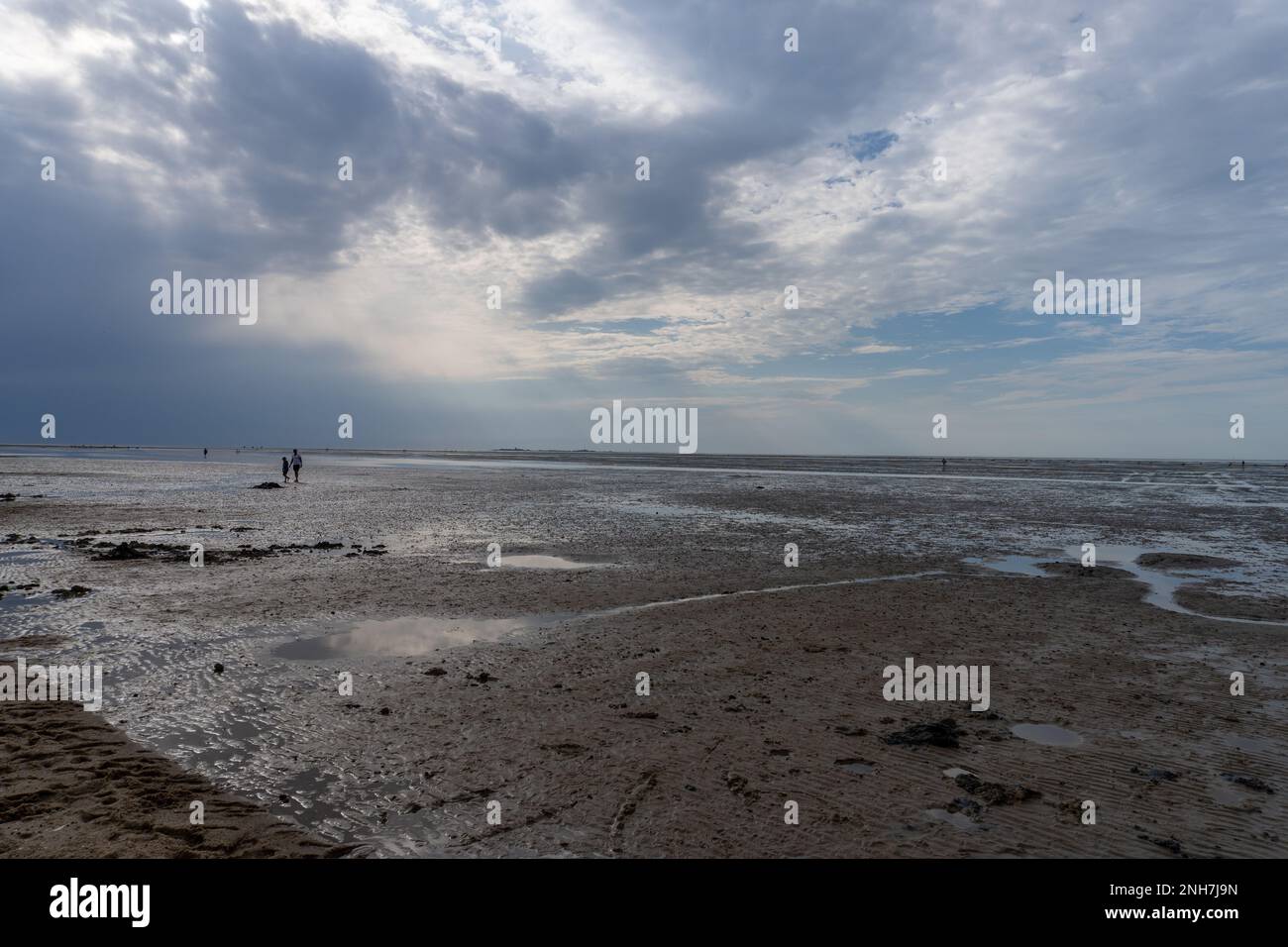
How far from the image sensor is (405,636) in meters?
12.4

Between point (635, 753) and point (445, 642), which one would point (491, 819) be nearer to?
point (635, 753)

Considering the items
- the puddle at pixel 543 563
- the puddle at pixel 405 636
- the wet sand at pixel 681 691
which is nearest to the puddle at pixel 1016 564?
the wet sand at pixel 681 691

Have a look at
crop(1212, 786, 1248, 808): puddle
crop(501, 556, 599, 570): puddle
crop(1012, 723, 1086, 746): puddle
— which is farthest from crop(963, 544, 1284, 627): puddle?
crop(501, 556, 599, 570): puddle

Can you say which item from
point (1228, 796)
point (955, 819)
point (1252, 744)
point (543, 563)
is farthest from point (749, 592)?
point (1228, 796)

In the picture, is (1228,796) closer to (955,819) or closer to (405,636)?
(955,819)

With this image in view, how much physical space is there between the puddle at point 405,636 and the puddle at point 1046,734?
27.6 ft

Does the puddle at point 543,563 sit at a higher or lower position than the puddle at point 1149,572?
higher

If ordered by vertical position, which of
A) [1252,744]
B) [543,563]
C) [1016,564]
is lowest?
[1252,744]

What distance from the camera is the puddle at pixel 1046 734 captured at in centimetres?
799

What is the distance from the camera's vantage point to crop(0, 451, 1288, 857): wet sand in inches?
243

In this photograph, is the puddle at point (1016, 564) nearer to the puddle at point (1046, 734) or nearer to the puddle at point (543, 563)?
the puddle at point (1046, 734)

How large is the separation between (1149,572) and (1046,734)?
15.3 metres

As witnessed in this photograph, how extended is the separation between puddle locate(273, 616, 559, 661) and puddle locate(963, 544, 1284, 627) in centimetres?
1413

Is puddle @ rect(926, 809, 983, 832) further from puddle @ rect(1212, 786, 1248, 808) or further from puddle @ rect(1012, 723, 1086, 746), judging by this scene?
Result: puddle @ rect(1212, 786, 1248, 808)
